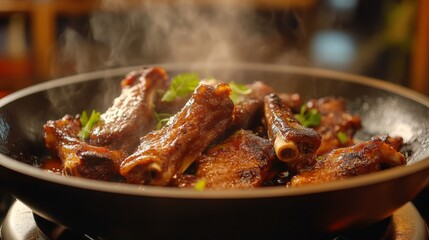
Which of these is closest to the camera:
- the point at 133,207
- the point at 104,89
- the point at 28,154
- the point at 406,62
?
the point at 133,207

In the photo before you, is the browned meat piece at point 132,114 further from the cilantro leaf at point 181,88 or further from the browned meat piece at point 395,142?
the browned meat piece at point 395,142

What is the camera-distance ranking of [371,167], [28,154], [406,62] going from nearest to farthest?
[371,167] → [28,154] → [406,62]

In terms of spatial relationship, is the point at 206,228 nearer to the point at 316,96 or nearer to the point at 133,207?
the point at 133,207

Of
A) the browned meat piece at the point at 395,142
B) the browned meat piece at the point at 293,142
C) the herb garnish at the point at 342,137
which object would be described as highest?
the browned meat piece at the point at 293,142

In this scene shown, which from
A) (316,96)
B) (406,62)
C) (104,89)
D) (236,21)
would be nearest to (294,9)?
(236,21)

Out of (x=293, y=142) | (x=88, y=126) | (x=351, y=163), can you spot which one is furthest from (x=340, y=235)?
(x=88, y=126)

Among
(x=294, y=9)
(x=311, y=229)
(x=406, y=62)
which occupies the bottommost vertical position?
(x=406, y=62)

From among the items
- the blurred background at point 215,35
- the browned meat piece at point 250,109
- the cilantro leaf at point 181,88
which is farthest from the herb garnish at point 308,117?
the blurred background at point 215,35
